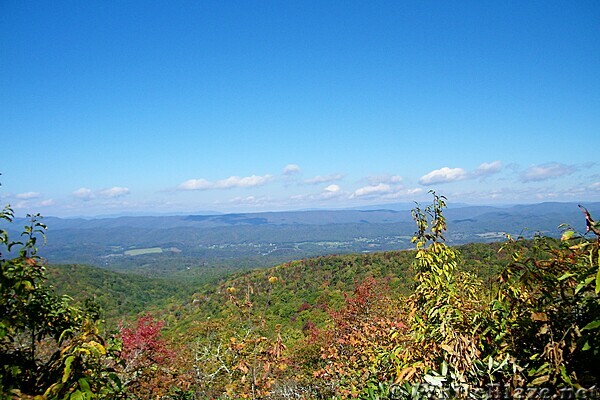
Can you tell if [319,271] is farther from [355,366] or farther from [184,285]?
[184,285]

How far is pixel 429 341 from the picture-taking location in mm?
2699

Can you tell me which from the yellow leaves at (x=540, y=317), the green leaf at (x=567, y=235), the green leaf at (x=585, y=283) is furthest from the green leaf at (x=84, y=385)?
the green leaf at (x=567, y=235)

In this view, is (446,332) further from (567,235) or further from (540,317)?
(567,235)

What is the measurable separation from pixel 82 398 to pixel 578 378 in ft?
8.01

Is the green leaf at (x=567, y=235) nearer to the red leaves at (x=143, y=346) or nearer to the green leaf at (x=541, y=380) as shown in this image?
the green leaf at (x=541, y=380)

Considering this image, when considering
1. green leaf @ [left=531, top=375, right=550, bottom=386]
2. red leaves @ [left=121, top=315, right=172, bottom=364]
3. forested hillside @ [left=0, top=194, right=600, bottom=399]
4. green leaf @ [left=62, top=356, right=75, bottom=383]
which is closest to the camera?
green leaf @ [left=531, top=375, right=550, bottom=386]

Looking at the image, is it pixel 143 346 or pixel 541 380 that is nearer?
pixel 541 380

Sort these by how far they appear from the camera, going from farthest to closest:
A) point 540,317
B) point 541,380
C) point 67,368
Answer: point 67,368 → point 540,317 → point 541,380

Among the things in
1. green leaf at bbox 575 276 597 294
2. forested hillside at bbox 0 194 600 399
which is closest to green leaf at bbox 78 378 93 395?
forested hillside at bbox 0 194 600 399

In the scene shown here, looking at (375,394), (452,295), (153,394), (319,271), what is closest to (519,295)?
(452,295)

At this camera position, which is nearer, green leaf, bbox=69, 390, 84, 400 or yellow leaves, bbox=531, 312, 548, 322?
yellow leaves, bbox=531, 312, 548, 322

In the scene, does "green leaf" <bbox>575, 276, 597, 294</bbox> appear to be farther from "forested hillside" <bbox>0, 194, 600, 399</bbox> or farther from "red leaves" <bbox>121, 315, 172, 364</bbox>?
"red leaves" <bbox>121, 315, 172, 364</bbox>

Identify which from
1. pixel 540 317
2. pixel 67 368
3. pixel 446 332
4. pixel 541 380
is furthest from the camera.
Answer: pixel 446 332

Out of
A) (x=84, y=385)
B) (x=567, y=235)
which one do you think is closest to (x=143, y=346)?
(x=84, y=385)
